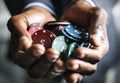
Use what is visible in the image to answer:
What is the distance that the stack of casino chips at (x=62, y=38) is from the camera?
51 centimetres

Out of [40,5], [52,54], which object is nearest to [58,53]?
[52,54]

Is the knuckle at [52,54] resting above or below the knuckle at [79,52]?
above

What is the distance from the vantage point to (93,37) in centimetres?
51

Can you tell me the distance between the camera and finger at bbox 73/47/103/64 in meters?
0.49

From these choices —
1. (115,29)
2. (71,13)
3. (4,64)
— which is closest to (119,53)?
(115,29)

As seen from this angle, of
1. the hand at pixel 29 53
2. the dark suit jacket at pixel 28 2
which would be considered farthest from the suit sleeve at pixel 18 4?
the hand at pixel 29 53

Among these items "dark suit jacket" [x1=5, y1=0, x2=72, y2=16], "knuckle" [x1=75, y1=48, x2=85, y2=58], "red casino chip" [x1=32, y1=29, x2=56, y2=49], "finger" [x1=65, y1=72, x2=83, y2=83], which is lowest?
"finger" [x1=65, y1=72, x2=83, y2=83]

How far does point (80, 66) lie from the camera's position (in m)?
0.51

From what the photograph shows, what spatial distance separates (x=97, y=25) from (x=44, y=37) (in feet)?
0.32

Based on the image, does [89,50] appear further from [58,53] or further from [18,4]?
[18,4]

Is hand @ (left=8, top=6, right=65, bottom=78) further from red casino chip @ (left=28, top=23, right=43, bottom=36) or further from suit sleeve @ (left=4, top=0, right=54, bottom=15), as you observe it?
suit sleeve @ (left=4, top=0, right=54, bottom=15)

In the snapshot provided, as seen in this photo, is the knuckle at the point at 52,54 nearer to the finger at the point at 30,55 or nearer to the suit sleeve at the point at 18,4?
the finger at the point at 30,55

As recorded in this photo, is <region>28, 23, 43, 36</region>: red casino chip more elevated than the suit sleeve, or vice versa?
<region>28, 23, 43, 36</region>: red casino chip

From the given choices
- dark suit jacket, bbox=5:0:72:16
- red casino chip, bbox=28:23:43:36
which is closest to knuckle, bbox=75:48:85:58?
red casino chip, bbox=28:23:43:36
